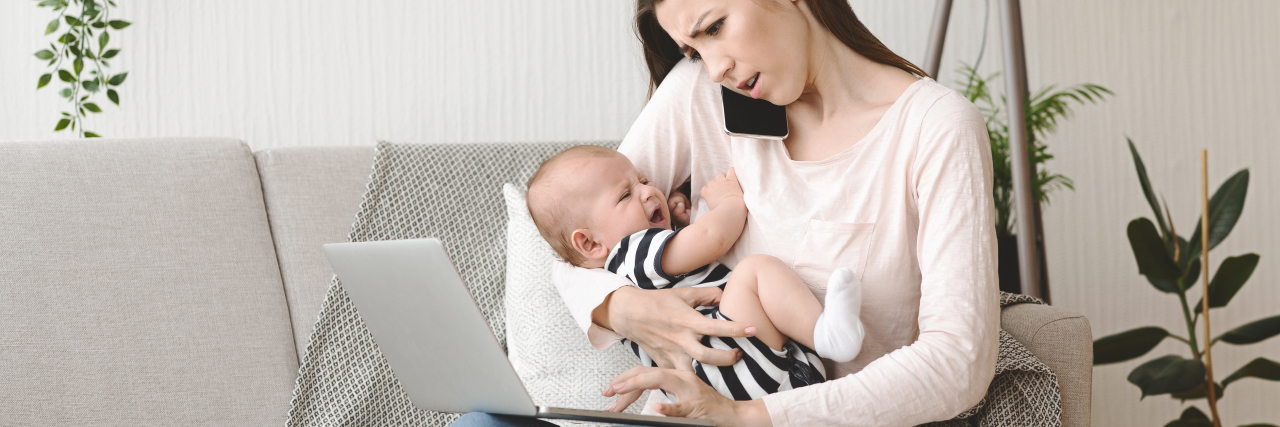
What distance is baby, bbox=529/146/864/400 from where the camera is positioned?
0.93 m

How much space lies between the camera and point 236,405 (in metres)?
1.40

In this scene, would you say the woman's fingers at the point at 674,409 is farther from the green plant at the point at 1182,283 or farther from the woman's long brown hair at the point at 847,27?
the green plant at the point at 1182,283

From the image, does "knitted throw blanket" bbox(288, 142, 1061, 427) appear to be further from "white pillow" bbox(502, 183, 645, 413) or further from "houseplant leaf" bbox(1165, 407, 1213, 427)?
"houseplant leaf" bbox(1165, 407, 1213, 427)

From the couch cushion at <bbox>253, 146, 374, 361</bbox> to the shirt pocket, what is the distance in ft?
3.06

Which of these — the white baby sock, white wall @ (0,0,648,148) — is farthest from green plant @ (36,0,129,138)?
the white baby sock

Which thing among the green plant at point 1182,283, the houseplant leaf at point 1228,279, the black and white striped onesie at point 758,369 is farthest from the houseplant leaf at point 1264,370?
the black and white striped onesie at point 758,369

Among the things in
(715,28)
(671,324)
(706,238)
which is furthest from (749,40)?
(671,324)

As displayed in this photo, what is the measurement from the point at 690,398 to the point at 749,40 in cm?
44

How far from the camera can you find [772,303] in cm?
93

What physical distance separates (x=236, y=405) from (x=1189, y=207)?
241 centimetres

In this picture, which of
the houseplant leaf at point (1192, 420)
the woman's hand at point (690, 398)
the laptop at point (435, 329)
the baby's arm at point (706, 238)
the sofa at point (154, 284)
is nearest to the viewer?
the laptop at point (435, 329)

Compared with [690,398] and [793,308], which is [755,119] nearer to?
[793,308]

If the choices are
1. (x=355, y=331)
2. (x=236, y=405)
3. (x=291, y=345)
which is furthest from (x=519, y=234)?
(x=236, y=405)

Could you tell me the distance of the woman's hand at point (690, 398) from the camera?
2.73 feet
